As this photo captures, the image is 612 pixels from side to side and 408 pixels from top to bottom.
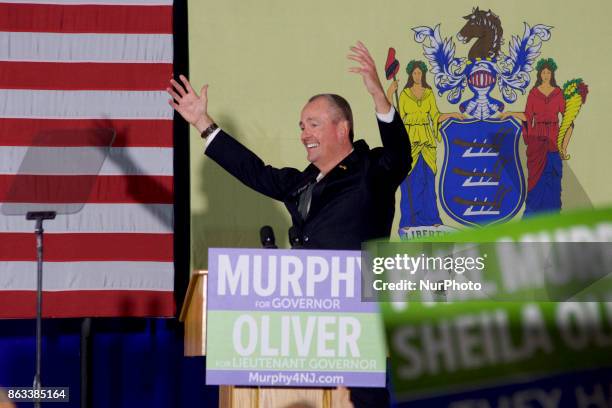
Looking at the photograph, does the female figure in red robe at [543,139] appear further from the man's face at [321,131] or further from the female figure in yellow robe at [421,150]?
the man's face at [321,131]

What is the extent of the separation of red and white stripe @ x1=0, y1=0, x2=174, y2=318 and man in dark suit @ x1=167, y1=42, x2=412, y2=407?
0.95 meters

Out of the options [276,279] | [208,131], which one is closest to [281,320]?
[276,279]

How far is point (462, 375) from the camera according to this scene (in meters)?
1.53

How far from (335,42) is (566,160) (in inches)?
56.0

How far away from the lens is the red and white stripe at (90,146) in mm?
5258

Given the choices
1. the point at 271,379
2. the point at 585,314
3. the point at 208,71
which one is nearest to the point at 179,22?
the point at 208,71

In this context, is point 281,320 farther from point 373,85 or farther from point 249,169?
point 249,169

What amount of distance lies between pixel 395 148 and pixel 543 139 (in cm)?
171

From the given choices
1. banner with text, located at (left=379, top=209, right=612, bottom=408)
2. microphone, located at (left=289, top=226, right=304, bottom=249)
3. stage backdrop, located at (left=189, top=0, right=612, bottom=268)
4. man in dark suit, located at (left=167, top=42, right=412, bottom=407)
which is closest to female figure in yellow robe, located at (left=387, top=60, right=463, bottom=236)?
stage backdrop, located at (left=189, top=0, right=612, bottom=268)

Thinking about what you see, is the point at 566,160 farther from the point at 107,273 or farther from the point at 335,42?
the point at 107,273

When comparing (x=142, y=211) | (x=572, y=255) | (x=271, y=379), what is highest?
(x=142, y=211)

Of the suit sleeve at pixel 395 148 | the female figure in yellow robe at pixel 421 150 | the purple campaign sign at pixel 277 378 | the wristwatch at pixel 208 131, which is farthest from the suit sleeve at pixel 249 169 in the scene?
the purple campaign sign at pixel 277 378

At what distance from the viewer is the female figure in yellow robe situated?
5496mm

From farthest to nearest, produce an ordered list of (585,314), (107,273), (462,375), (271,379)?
(107,273), (271,379), (585,314), (462,375)
